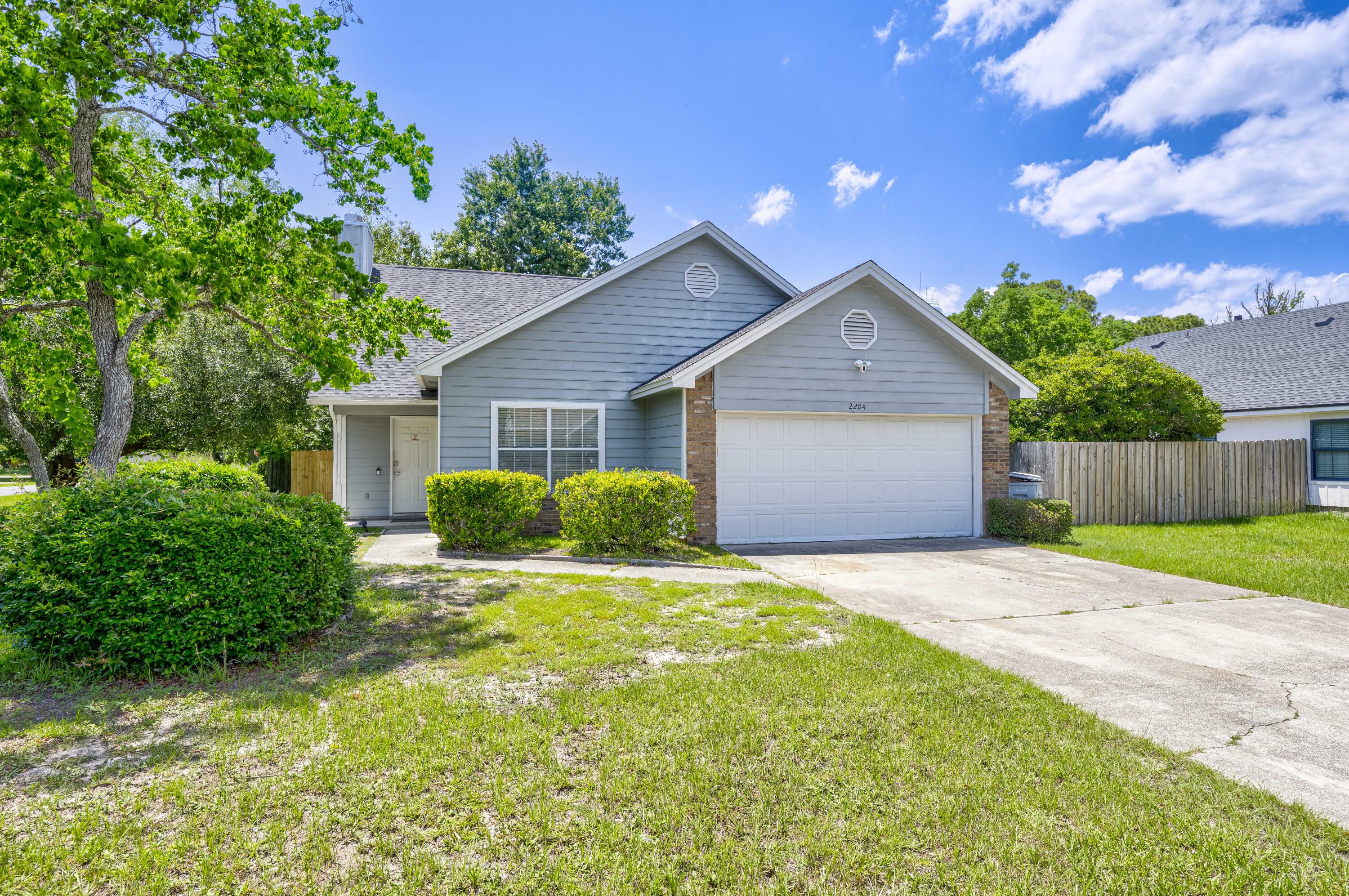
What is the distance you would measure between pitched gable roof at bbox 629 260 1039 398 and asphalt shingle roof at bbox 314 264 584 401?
3.88 meters

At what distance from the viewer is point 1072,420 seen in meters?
16.7

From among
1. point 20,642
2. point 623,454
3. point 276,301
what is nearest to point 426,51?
point 276,301

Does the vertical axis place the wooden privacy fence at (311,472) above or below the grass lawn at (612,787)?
above

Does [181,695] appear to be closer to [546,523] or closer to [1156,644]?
[1156,644]

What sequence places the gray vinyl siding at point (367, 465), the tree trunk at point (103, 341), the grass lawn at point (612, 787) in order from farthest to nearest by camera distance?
the gray vinyl siding at point (367, 465), the tree trunk at point (103, 341), the grass lawn at point (612, 787)

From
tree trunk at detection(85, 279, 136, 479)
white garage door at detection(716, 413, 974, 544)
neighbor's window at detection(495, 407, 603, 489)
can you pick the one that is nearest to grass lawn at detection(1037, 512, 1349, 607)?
white garage door at detection(716, 413, 974, 544)

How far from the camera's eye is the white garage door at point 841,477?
1141 centimetres

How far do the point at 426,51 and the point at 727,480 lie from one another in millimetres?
10519

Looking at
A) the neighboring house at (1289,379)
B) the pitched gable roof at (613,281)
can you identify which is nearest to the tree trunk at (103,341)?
the pitched gable roof at (613,281)

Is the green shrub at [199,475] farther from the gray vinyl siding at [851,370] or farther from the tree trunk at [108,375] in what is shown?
the gray vinyl siding at [851,370]


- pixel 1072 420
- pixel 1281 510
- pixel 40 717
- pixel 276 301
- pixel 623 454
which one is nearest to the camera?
pixel 40 717

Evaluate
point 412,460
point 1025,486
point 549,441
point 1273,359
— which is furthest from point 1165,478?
point 412,460

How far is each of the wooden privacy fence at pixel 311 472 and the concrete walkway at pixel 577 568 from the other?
7.44 metres

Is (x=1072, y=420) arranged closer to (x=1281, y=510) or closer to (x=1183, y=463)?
(x=1183, y=463)
